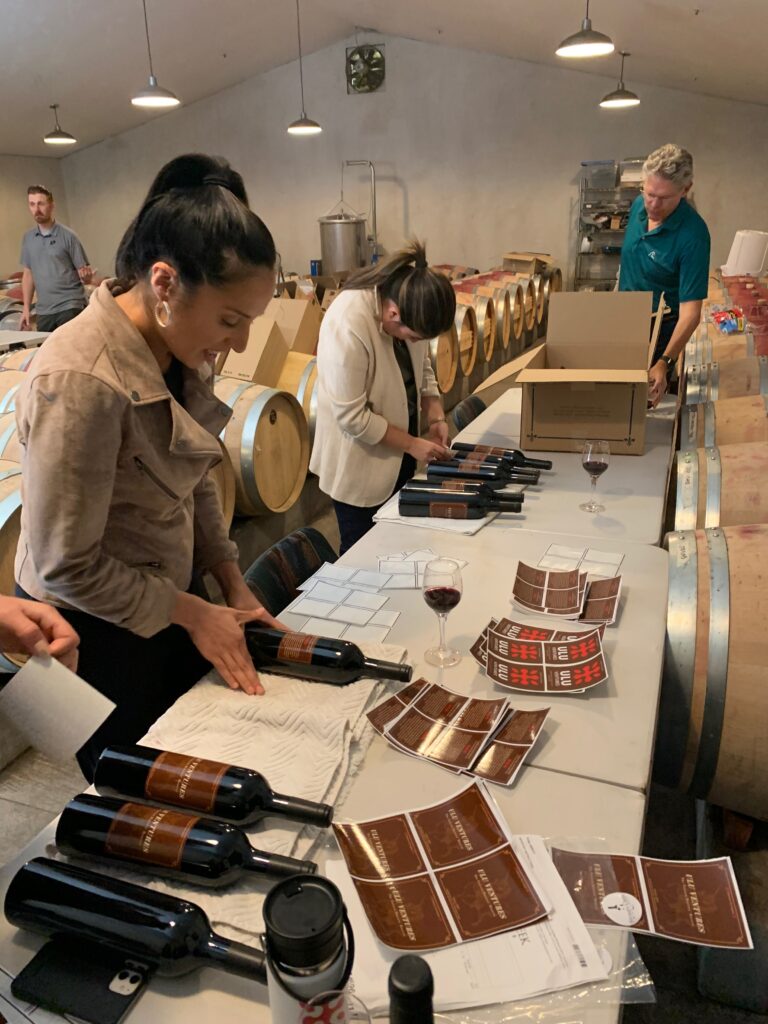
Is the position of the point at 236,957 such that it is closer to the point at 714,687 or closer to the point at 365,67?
the point at 714,687

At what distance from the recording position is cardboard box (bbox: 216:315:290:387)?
4160 millimetres

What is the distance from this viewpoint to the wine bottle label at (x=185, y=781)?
1065 mm

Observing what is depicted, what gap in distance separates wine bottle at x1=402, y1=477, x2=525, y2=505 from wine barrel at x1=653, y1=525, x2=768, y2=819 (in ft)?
2.25

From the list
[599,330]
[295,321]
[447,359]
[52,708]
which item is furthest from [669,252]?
[52,708]

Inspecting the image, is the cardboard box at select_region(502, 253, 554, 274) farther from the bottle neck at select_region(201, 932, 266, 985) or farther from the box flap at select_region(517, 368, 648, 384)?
the bottle neck at select_region(201, 932, 266, 985)

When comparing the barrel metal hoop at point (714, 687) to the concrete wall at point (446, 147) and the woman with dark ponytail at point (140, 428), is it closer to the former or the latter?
the woman with dark ponytail at point (140, 428)

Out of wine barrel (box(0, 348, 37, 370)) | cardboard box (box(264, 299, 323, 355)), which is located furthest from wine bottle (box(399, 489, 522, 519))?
cardboard box (box(264, 299, 323, 355))

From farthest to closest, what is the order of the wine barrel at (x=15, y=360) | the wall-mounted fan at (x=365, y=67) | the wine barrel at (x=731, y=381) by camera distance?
the wall-mounted fan at (x=365, y=67), the wine barrel at (x=15, y=360), the wine barrel at (x=731, y=381)

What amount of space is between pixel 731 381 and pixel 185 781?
3.20 m

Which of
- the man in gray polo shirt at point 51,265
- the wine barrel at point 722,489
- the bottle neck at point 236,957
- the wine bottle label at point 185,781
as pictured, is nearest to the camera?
the bottle neck at point 236,957

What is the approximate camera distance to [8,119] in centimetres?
1033

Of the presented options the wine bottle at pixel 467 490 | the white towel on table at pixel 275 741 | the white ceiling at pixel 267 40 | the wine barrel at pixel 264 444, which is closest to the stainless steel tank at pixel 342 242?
the white ceiling at pixel 267 40

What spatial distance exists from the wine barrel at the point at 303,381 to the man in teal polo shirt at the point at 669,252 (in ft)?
5.84

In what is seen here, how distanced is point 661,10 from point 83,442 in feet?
23.1
